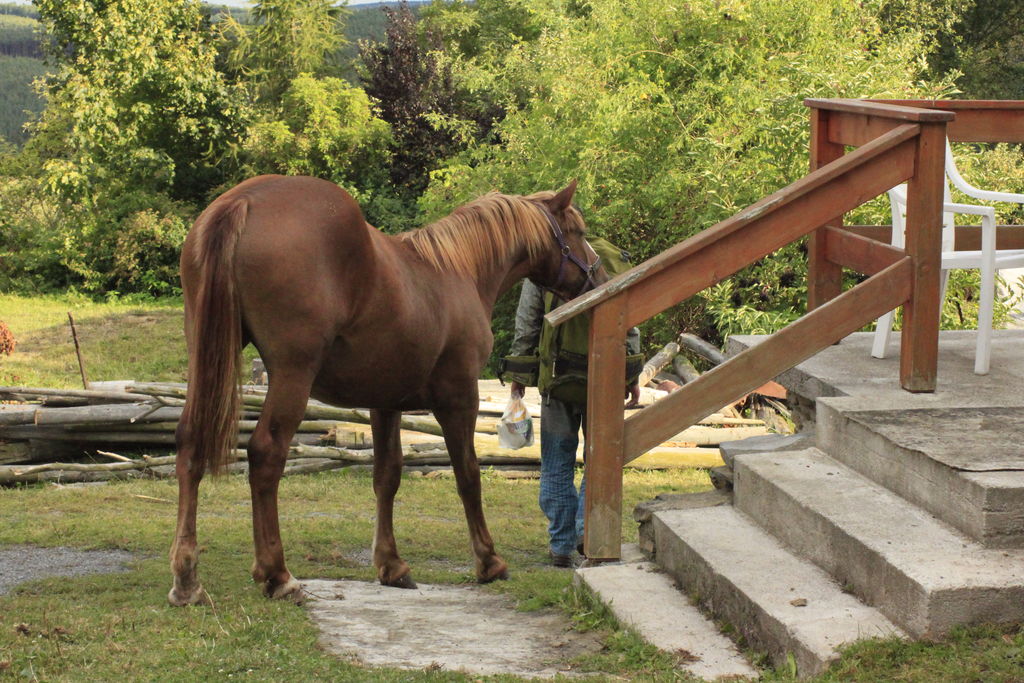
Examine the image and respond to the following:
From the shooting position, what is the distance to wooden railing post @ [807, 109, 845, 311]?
18.8ft

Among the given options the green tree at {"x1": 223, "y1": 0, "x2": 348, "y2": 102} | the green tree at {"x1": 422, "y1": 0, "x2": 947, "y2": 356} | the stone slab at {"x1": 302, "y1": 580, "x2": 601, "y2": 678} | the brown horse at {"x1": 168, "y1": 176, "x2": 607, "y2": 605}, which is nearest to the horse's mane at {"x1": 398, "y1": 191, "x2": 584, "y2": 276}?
the brown horse at {"x1": 168, "y1": 176, "x2": 607, "y2": 605}

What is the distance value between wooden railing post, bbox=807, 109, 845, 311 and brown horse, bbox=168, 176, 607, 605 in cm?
160

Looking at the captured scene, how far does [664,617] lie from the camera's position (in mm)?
4117

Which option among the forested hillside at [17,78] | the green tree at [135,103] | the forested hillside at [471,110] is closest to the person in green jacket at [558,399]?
the forested hillside at [471,110]

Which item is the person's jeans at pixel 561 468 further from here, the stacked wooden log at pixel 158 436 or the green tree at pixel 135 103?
the green tree at pixel 135 103

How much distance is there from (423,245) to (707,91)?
26.1 ft

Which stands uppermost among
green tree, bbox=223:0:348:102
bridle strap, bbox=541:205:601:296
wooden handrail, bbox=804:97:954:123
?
green tree, bbox=223:0:348:102

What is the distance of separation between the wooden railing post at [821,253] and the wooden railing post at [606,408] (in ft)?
5.60

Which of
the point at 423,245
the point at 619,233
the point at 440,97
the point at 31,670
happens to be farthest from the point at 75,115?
the point at 31,670

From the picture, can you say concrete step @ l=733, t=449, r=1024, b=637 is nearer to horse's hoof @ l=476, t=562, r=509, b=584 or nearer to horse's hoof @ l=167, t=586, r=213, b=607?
horse's hoof @ l=476, t=562, r=509, b=584

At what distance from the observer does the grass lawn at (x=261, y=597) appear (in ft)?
11.3

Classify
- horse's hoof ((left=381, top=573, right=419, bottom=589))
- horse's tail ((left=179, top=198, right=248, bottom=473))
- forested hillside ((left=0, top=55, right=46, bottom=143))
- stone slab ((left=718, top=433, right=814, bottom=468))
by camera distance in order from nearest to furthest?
horse's tail ((left=179, top=198, right=248, bottom=473)) < stone slab ((left=718, top=433, right=814, bottom=468)) < horse's hoof ((left=381, top=573, right=419, bottom=589)) < forested hillside ((left=0, top=55, right=46, bottom=143))

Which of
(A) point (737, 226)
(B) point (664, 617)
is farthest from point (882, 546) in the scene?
(A) point (737, 226)

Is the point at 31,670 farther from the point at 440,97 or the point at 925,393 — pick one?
the point at 440,97
